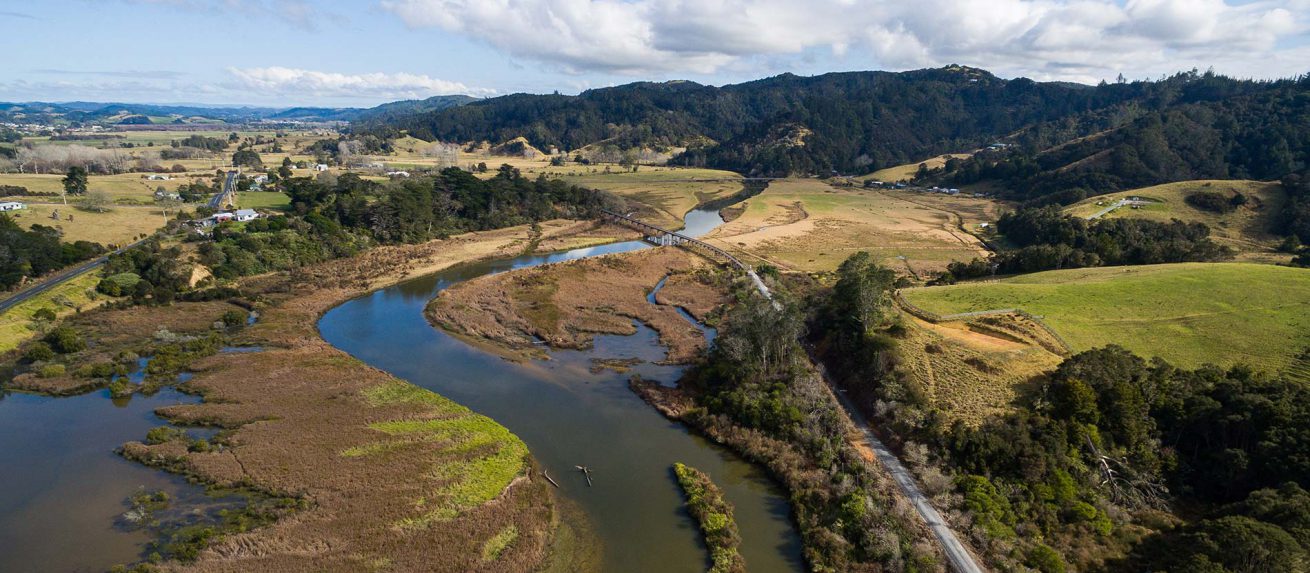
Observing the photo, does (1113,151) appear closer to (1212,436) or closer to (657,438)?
(1212,436)

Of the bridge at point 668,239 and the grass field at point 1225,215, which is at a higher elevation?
the grass field at point 1225,215

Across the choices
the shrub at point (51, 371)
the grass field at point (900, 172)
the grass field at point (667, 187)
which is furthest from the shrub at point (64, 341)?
the grass field at point (900, 172)

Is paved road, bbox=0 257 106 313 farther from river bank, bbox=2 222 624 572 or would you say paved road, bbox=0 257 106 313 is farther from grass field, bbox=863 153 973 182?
grass field, bbox=863 153 973 182

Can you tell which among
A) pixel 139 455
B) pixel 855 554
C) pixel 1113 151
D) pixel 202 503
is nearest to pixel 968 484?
pixel 855 554

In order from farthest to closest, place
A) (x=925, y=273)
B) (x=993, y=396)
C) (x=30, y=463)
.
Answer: (x=925, y=273) → (x=993, y=396) → (x=30, y=463)

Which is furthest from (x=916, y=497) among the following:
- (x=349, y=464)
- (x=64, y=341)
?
(x=64, y=341)

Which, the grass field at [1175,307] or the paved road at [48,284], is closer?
the grass field at [1175,307]

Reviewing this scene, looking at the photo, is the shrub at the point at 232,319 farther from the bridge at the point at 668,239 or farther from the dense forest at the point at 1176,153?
the dense forest at the point at 1176,153
